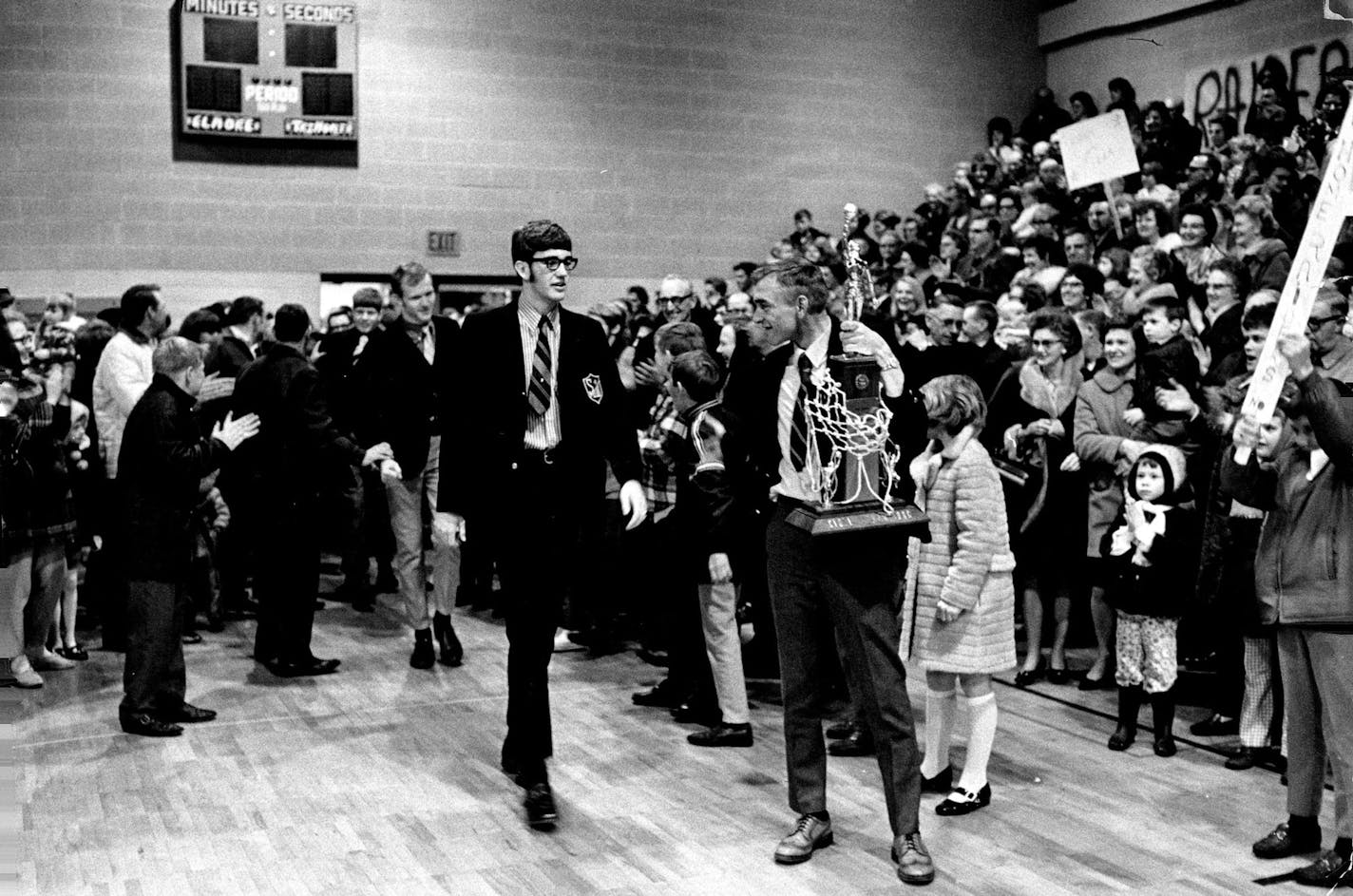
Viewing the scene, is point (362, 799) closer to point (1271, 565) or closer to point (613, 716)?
point (613, 716)

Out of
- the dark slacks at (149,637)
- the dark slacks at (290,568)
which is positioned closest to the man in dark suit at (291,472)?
the dark slacks at (290,568)

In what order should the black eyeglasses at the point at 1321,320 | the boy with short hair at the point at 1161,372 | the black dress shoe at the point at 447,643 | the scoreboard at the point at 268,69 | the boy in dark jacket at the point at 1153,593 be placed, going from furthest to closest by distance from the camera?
1. the scoreboard at the point at 268,69
2. the black dress shoe at the point at 447,643
3. the boy with short hair at the point at 1161,372
4. the boy in dark jacket at the point at 1153,593
5. the black eyeglasses at the point at 1321,320

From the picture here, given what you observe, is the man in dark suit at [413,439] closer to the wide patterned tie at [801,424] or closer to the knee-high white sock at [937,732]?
the knee-high white sock at [937,732]

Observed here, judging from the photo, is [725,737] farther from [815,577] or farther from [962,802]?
[815,577]

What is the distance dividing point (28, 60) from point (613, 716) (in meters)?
8.98

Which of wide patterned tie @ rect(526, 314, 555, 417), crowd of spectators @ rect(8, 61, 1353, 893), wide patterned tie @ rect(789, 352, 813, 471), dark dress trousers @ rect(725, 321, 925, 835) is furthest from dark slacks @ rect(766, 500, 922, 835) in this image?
wide patterned tie @ rect(526, 314, 555, 417)

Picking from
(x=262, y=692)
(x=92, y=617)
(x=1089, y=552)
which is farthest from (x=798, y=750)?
(x=92, y=617)

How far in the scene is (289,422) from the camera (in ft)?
22.0

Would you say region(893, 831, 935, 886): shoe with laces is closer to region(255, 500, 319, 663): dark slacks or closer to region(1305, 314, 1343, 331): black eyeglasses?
region(1305, 314, 1343, 331): black eyeglasses

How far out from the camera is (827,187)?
14.8 meters

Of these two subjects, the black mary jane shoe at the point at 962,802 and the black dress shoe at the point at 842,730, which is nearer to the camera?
the black mary jane shoe at the point at 962,802

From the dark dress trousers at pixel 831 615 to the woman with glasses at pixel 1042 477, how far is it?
2394 millimetres

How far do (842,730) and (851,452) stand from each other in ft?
6.27

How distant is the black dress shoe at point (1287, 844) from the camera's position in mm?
4227
